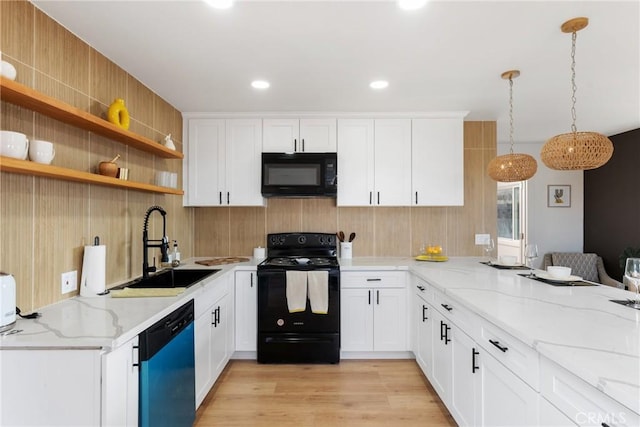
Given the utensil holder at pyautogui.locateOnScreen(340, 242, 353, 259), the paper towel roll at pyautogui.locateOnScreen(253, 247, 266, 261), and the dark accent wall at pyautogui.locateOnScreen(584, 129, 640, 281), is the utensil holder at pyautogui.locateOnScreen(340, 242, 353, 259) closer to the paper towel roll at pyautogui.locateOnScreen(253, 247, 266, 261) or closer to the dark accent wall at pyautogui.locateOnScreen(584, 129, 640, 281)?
the paper towel roll at pyautogui.locateOnScreen(253, 247, 266, 261)

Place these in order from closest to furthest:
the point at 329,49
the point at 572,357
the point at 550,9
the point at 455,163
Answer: the point at 572,357, the point at 550,9, the point at 329,49, the point at 455,163

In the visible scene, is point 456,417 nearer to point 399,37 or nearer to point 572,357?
point 572,357

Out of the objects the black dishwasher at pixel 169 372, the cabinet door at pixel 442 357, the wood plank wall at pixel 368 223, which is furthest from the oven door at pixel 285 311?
the black dishwasher at pixel 169 372

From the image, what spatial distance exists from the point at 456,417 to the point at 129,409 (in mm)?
1743

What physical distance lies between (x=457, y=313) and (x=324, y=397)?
3.95 ft

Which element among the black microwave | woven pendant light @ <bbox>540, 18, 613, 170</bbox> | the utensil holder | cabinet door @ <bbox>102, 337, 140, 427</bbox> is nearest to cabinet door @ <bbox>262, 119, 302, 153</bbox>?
the black microwave

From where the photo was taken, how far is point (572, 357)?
103cm

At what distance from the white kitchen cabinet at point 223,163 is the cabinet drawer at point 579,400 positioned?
106 inches

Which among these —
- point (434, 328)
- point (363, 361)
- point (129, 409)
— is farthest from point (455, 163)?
point (129, 409)

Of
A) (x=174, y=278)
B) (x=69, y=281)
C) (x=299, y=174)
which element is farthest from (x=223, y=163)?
A: (x=69, y=281)

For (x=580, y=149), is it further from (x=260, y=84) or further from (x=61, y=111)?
(x=61, y=111)

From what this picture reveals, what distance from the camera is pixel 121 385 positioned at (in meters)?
1.32

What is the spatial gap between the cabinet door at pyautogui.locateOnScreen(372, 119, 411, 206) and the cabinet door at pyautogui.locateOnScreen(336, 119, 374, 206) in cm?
7

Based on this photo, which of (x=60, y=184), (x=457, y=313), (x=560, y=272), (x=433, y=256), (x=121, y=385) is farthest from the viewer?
(x=433, y=256)
